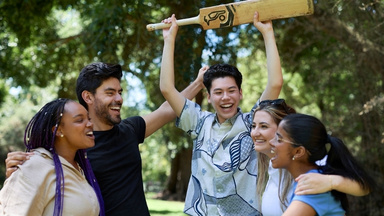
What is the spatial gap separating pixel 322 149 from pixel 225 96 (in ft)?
3.48

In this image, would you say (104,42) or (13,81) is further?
(13,81)

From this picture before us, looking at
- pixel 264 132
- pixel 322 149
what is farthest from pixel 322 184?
pixel 264 132

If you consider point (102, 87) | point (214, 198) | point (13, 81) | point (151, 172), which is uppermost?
point (13, 81)

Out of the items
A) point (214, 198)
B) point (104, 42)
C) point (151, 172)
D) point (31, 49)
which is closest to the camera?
point (214, 198)

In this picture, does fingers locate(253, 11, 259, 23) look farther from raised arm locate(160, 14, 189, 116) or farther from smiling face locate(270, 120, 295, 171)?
smiling face locate(270, 120, 295, 171)

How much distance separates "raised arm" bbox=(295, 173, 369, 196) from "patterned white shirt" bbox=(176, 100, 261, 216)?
925 mm

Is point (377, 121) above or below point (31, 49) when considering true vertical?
below

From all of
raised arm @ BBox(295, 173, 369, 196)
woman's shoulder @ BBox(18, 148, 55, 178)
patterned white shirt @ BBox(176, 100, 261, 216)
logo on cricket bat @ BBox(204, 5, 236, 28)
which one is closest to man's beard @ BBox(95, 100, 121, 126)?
patterned white shirt @ BBox(176, 100, 261, 216)

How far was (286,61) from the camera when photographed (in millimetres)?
12867

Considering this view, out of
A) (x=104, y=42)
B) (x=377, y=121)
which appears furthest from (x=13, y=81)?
(x=377, y=121)

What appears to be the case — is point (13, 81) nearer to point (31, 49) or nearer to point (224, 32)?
point (31, 49)

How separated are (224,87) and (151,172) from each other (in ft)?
115

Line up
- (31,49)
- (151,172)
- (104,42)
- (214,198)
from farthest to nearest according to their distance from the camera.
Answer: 1. (151,172)
2. (31,49)
3. (104,42)
4. (214,198)

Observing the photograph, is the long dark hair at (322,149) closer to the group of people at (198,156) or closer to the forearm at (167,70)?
the group of people at (198,156)
